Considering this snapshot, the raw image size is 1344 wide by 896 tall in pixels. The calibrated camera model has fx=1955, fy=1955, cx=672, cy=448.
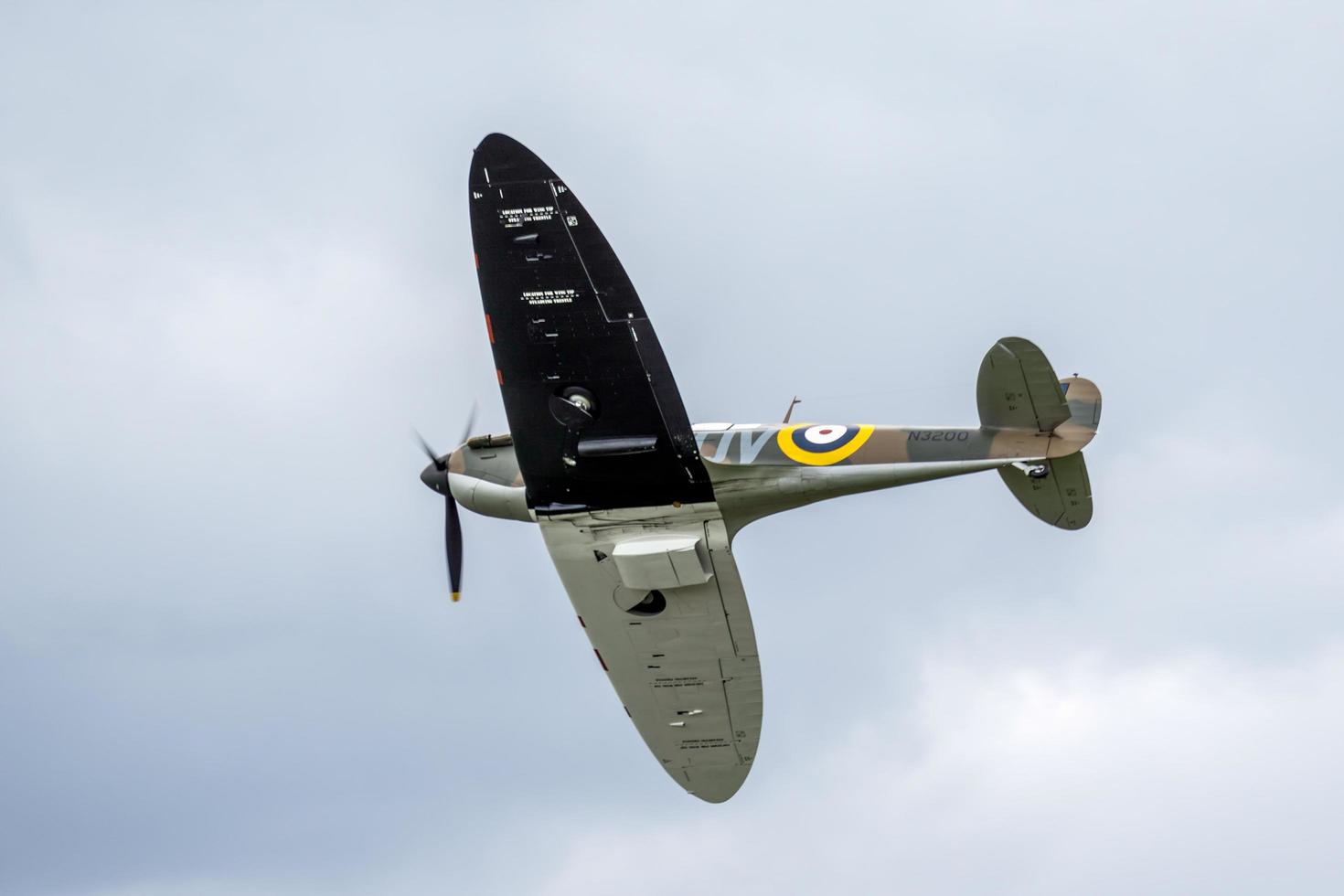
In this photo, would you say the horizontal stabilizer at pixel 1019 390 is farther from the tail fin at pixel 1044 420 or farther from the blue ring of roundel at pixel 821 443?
the blue ring of roundel at pixel 821 443

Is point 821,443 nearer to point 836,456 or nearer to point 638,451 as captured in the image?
point 836,456

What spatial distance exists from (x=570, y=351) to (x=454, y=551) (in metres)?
5.84

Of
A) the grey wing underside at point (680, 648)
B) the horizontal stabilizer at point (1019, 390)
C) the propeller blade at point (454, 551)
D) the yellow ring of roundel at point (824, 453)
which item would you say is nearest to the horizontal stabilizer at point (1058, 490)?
the horizontal stabilizer at point (1019, 390)

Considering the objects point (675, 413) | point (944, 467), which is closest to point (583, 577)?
point (675, 413)

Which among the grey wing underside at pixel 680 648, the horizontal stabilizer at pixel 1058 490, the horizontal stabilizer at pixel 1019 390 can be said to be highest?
the horizontal stabilizer at pixel 1019 390

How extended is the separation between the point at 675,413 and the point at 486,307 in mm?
2833

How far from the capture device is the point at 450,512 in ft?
97.8

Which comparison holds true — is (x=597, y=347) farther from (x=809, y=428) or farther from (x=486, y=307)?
(x=809, y=428)

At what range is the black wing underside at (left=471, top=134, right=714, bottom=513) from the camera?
80.5ft

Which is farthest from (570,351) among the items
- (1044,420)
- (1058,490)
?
(1058,490)

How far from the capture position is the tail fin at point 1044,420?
25.2 metres

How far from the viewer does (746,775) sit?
30.8 m

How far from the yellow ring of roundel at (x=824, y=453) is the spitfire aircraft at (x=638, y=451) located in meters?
0.02

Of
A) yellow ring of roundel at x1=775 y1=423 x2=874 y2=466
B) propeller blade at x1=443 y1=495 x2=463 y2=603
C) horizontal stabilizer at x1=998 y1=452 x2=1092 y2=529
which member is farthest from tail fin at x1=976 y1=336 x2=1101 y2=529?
propeller blade at x1=443 y1=495 x2=463 y2=603
